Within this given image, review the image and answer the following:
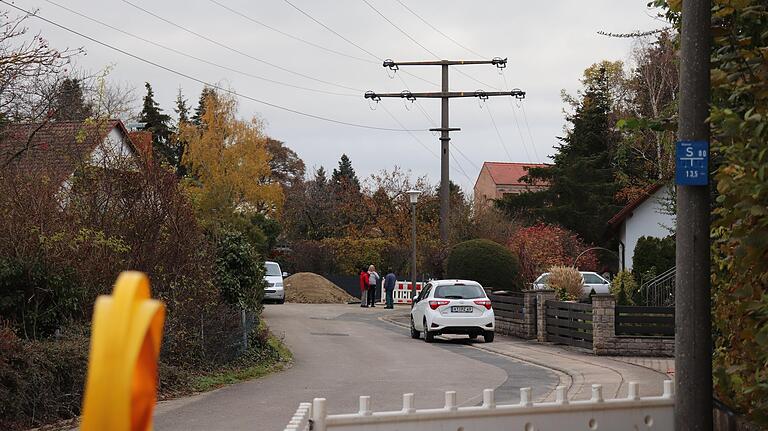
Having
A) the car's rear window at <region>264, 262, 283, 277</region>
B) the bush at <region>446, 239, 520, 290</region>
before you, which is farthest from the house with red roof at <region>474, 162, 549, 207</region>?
the bush at <region>446, 239, 520, 290</region>

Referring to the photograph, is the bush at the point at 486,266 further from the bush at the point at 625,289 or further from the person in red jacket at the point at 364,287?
the person in red jacket at the point at 364,287

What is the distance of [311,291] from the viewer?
50500 mm

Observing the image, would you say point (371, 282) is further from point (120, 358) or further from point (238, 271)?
point (120, 358)

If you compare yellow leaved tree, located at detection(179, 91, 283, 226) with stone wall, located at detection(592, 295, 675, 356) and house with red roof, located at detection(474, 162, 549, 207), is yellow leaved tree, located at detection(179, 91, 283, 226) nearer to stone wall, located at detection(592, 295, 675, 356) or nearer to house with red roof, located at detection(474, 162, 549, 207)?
stone wall, located at detection(592, 295, 675, 356)

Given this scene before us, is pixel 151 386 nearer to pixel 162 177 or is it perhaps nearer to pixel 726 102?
pixel 726 102

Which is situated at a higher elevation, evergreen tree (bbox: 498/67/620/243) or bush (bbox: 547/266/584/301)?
evergreen tree (bbox: 498/67/620/243)

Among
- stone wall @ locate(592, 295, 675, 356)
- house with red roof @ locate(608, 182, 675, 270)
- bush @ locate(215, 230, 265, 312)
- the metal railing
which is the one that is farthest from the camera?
house with red roof @ locate(608, 182, 675, 270)

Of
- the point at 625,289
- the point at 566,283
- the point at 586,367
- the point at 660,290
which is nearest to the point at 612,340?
the point at 586,367

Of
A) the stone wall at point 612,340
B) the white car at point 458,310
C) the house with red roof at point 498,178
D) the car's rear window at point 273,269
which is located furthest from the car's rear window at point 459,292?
the house with red roof at point 498,178

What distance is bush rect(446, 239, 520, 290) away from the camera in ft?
115

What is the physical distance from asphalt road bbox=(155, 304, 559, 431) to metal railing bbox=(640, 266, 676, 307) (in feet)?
16.8

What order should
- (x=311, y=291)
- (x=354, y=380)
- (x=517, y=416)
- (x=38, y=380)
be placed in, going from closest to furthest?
(x=517, y=416)
(x=38, y=380)
(x=354, y=380)
(x=311, y=291)

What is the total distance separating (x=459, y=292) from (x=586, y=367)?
6813 millimetres

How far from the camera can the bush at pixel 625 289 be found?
1152 inches
